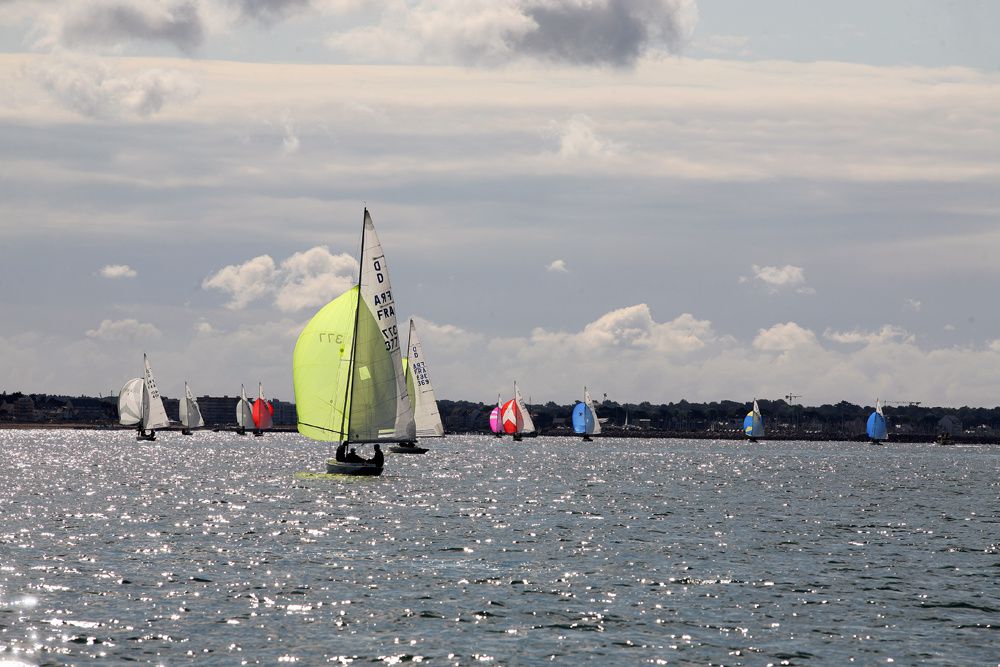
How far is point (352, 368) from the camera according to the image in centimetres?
7731

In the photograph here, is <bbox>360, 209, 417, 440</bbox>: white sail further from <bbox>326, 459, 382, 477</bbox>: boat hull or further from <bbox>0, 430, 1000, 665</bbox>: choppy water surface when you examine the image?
<bbox>0, 430, 1000, 665</bbox>: choppy water surface

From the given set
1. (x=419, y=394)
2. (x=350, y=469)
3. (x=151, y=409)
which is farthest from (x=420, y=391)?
(x=151, y=409)

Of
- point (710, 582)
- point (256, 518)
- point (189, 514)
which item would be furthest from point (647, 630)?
point (189, 514)

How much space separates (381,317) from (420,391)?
1936 inches

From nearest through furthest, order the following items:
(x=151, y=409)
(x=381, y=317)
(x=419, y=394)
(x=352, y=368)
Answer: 1. (x=352, y=368)
2. (x=381, y=317)
3. (x=419, y=394)
4. (x=151, y=409)

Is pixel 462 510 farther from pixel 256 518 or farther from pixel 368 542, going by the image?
pixel 368 542

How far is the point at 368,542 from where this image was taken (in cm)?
4825

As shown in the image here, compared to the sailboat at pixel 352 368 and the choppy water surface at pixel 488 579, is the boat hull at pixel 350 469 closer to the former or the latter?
the sailboat at pixel 352 368

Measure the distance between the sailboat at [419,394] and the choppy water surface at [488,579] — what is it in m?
48.9

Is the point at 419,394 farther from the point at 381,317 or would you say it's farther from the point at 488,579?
the point at 488,579

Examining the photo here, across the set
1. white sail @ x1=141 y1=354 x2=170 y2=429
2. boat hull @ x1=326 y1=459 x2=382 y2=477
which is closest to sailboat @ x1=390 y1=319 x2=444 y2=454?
boat hull @ x1=326 y1=459 x2=382 y2=477

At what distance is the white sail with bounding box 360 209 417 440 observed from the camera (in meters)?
78.8

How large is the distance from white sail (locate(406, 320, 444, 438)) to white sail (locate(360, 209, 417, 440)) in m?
42.2

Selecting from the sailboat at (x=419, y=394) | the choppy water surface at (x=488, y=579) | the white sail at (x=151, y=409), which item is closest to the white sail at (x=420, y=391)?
the sailboat at (x=419, y=394)
